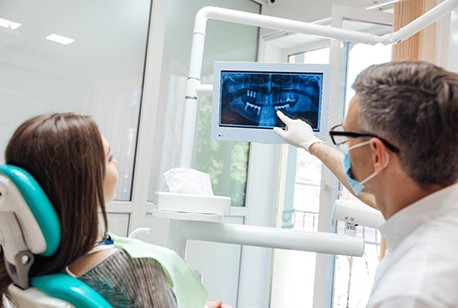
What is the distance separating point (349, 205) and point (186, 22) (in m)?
1.73

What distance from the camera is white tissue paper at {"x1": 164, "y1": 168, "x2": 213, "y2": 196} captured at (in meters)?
1.39

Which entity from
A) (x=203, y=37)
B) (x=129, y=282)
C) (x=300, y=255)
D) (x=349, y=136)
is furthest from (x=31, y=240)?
(x=300, y=255)

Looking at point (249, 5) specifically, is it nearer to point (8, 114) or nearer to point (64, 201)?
point (8, 114)

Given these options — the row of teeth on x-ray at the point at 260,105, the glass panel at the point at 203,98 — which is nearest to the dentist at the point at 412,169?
the row of teeth on x-ray at the point at 260,105

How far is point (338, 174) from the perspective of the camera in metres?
1.42

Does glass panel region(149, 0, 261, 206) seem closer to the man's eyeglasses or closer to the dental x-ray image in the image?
the dental x-ray image

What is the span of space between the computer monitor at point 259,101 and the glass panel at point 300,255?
70.2 inches

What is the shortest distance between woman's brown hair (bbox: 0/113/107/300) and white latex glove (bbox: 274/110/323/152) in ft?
2.38

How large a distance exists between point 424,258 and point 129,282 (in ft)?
2.10

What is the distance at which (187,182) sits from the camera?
140 cm

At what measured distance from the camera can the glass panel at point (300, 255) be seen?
325cm

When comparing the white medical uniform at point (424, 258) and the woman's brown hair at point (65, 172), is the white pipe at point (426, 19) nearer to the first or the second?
the white medical uniform at point (424, 258)

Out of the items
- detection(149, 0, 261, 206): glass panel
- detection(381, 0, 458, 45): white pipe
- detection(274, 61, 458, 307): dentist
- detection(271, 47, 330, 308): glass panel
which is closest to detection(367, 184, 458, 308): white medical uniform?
detection(274, 61, 458, 307): dentist

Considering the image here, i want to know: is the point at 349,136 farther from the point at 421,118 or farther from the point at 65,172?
the point at 65,172
